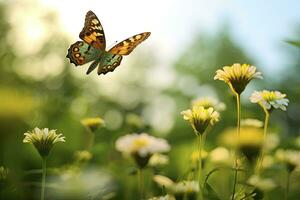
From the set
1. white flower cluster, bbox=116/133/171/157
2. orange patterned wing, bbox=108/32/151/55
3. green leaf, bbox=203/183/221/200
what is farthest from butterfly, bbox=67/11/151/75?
green leaf, bbox=203/183/221/200

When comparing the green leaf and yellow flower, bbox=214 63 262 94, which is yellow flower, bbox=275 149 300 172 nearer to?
yellow flower, bbox=214 63 262 94

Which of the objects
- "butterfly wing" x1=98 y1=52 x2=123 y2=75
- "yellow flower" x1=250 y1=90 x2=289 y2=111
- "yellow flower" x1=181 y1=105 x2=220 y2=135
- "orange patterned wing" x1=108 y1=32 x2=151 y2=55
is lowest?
"yellow flower" x1=181 y1=105 x2=220 y2=135

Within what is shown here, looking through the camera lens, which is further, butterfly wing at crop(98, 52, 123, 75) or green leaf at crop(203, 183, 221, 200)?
butterfly wing at crop(98, 52, 123, 75)

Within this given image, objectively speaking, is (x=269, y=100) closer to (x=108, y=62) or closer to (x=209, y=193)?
(x=209, y=193)

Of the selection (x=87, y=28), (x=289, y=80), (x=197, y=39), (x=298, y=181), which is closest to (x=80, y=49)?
(x=87, y=28)

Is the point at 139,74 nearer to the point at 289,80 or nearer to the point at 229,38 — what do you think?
the point at 229,38

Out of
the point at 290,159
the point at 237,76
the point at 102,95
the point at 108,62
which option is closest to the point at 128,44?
the point at 108,62

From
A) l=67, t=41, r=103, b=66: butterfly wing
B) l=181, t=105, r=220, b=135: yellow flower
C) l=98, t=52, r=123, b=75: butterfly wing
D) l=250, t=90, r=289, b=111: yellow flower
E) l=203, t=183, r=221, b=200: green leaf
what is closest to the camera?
l=203, t=183, r=221, b=200: green leaf
